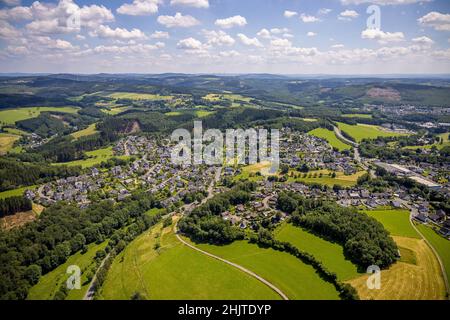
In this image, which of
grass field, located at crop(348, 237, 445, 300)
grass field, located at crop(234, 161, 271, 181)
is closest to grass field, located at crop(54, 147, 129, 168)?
grass field, located at crop(234, 161, 271, 181)

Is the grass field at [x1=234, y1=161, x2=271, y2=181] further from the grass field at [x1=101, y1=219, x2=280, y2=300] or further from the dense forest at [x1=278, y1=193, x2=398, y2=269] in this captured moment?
the grass field at [x1=101, y1=219, x2=280, y2=300]

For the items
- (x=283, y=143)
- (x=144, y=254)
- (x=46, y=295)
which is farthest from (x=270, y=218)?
(x=283, y=143)

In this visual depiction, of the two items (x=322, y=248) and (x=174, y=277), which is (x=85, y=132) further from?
(x=322, y=248)

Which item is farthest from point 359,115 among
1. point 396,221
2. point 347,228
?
point 347,228

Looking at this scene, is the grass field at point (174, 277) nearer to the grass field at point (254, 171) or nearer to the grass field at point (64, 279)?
the grass field at point (64, 279)

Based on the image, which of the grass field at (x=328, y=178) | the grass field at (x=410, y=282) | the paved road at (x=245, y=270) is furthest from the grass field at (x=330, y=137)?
the paved road at (x=245, y=270)
